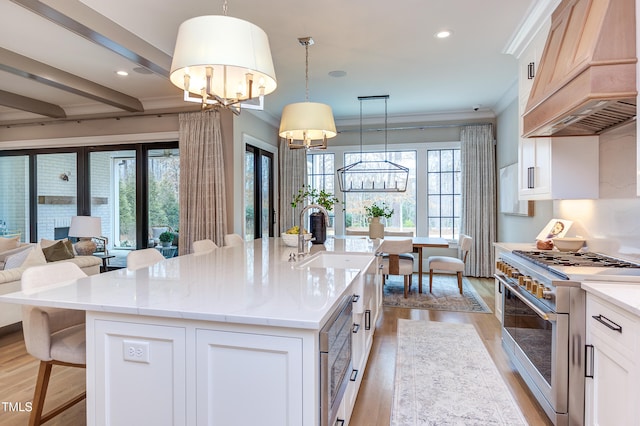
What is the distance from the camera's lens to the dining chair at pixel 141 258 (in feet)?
7.69

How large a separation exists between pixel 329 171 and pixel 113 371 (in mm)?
6051

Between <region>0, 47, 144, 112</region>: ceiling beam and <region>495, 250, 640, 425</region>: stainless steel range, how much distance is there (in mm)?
5063

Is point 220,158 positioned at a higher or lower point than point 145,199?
higher

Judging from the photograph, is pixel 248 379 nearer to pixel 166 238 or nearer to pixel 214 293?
pixel 214 293

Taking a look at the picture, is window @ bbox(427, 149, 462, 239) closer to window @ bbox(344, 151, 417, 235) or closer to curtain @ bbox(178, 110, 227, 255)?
window @ bbox(344, 151, 417, 235)

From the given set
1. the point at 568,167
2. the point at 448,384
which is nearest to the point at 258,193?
the point at 448,384

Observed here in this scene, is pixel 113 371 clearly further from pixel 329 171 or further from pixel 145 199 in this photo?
pixel 329 171

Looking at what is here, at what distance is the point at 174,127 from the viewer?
17.8ft

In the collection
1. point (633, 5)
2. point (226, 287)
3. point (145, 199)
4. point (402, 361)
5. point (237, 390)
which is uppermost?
point (633, 5)

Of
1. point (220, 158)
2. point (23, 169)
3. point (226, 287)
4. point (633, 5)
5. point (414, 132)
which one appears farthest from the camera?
point (414, 132)

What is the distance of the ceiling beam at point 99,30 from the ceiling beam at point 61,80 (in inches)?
53.3

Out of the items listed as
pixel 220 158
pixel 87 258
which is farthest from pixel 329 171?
pixel 87 258

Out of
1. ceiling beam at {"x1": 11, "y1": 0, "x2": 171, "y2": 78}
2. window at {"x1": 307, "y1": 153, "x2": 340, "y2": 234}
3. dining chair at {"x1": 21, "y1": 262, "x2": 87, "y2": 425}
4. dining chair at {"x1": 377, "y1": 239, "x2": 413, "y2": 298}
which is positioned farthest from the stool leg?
window at {"x1": 307, "y1": 153, "x2": 340, "y2": 234}

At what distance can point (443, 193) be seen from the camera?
6.73 meters
